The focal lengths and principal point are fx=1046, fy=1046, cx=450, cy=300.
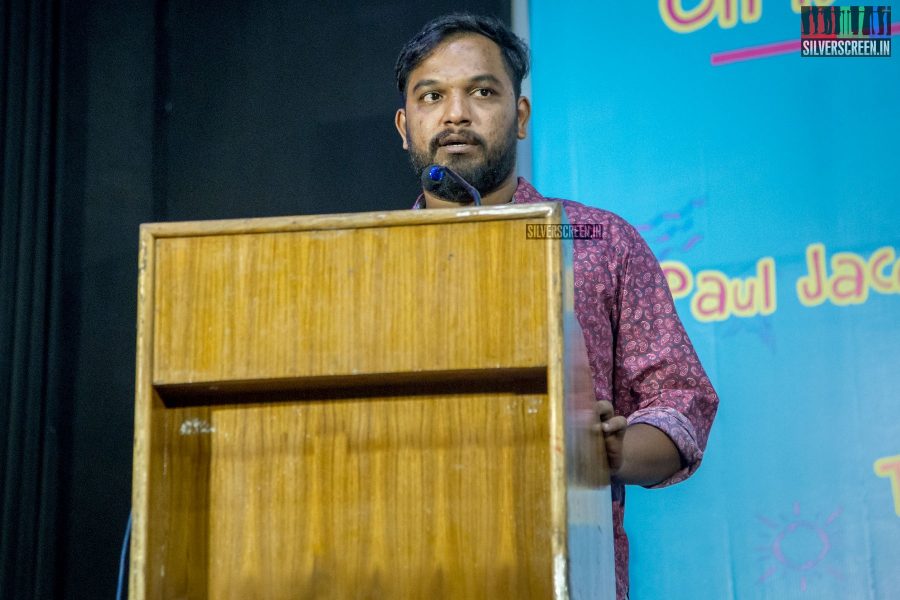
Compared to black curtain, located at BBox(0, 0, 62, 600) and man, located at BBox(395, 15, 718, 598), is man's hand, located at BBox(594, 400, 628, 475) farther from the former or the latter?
black curtain, located at BBox(0, 0, 62, 600)

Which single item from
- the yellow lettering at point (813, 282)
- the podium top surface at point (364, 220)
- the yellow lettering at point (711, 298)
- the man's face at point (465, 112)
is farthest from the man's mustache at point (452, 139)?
the podium top surface at point (364, 220)

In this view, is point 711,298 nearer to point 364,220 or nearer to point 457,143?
point 457,143

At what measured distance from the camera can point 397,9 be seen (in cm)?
261

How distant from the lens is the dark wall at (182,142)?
240 cm

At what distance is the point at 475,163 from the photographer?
201 centimetres

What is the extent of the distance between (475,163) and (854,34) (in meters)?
0.97

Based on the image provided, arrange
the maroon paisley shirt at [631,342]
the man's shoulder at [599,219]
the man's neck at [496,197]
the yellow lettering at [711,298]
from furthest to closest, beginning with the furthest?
the yellow lettering at [711,298] → the man's neck at [496,197] → the man's shoulder at [599,219] → the maroon paisley shirt at [631,342]

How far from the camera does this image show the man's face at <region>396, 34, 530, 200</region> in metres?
2.01

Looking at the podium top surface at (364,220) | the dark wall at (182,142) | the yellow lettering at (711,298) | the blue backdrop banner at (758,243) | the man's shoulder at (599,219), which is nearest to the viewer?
the podium top surface at (364,220)

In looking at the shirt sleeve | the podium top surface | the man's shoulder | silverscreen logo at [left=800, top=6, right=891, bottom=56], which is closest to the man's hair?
the man's shoulder

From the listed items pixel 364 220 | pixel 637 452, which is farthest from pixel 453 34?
pixel 364 220

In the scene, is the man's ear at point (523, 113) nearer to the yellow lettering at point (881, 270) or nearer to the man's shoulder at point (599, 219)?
the man's shoulder at point (599, 219)

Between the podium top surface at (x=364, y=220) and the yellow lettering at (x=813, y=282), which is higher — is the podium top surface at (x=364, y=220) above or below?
below

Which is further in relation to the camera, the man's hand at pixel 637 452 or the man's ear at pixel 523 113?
the man's ear at pixel 523 113
